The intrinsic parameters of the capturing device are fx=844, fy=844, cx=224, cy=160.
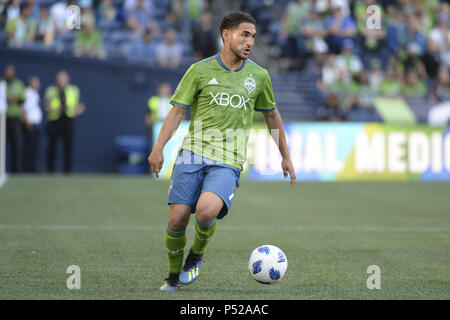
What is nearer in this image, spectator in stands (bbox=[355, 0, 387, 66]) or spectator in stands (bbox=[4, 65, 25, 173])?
spectator in stands (bbox=[4, 65, 25, 173])

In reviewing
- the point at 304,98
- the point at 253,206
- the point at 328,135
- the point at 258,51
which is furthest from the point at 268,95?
the point at 258,51

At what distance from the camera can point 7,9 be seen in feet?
58.6

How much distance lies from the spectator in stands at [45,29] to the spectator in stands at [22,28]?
20 cm

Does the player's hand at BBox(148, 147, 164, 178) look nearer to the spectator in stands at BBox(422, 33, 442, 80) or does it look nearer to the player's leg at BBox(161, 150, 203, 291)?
the player's leg at BBox(161, 150, 203, 291)

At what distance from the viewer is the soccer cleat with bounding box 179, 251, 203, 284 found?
6.10 meters

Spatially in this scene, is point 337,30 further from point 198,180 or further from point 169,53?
point 198,180

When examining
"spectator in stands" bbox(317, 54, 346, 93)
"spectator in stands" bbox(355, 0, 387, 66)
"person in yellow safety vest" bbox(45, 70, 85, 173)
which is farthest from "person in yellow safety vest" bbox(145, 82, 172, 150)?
"spectator in stands" bbox(355, 0, 387, 66)

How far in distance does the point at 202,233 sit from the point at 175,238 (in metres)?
0.20

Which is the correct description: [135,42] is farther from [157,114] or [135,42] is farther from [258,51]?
[258,51]

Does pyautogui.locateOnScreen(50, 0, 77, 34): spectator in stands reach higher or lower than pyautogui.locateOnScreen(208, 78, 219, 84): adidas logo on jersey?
higher

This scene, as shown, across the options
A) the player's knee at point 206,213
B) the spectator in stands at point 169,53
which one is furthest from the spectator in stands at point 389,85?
the player's knee at point 206,213

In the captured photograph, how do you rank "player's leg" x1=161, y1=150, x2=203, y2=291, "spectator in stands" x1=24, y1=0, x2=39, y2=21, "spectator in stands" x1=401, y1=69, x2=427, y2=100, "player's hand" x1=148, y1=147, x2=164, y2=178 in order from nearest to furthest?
"player's hand" x1=148, y1=147, x2=164, y2=178
"player's leg" x1=161, y1=150, x2=203, y2=291
"spectator in stands" x1=24, y1=0, x2=39, y2=21
"spectator in stands" x1=401, y1=69, x2=427, y2=100

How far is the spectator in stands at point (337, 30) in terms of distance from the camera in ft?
74.5

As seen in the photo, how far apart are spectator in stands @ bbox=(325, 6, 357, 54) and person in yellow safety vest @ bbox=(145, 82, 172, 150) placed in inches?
214
